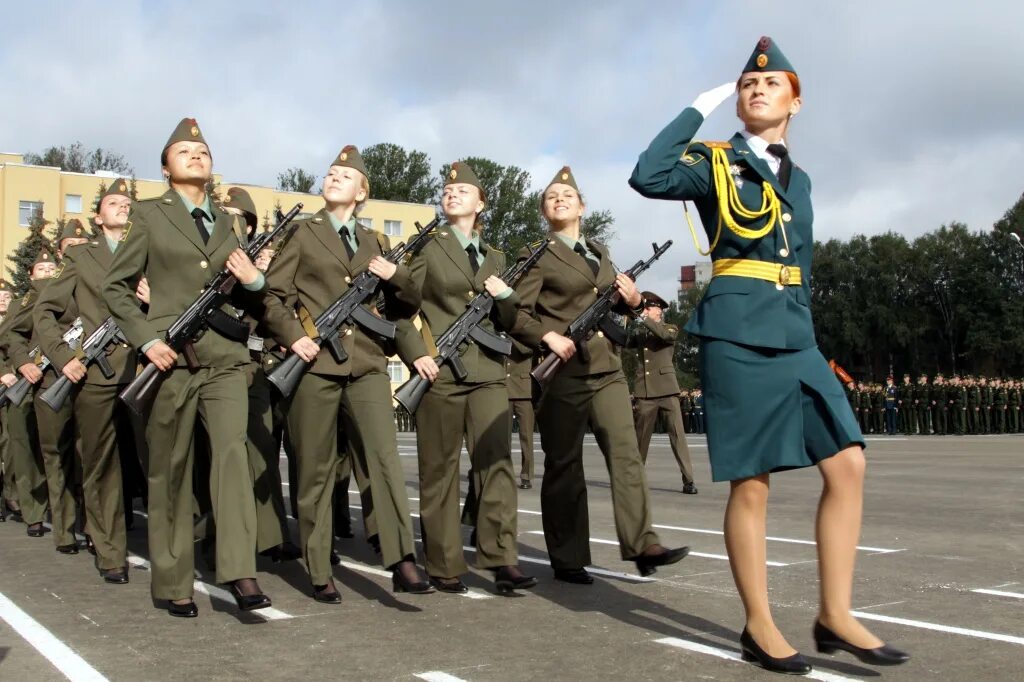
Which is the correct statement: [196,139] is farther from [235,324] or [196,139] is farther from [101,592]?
[101,592]

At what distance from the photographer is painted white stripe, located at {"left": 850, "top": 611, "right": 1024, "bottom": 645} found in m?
5.38

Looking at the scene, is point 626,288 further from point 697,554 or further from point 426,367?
point 697,554

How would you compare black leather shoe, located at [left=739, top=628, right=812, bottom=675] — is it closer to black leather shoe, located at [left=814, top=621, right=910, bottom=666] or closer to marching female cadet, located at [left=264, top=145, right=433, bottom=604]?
black leather shoe, located at [left=814, top=621, right=910, bottom=666]

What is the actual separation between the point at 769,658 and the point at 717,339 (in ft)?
4.00

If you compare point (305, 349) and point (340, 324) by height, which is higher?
point (340, 324)

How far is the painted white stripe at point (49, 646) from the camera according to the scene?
5156mm

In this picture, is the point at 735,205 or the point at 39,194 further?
the point at 39,194

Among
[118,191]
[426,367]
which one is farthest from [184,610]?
[118,191]

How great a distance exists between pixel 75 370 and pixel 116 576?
1.48m

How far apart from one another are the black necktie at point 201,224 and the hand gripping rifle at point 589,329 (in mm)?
1951

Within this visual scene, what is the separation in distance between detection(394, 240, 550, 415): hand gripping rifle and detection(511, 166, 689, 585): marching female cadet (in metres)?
0.27

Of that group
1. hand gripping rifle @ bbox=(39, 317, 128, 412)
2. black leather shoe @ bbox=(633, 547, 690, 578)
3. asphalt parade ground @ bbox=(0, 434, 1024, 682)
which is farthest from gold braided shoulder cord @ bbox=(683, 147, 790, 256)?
hand gripping rifle @ bbox=(39, 317, 128, 412)

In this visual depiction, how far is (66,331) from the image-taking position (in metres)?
9.42

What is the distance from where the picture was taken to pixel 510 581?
6969mm
